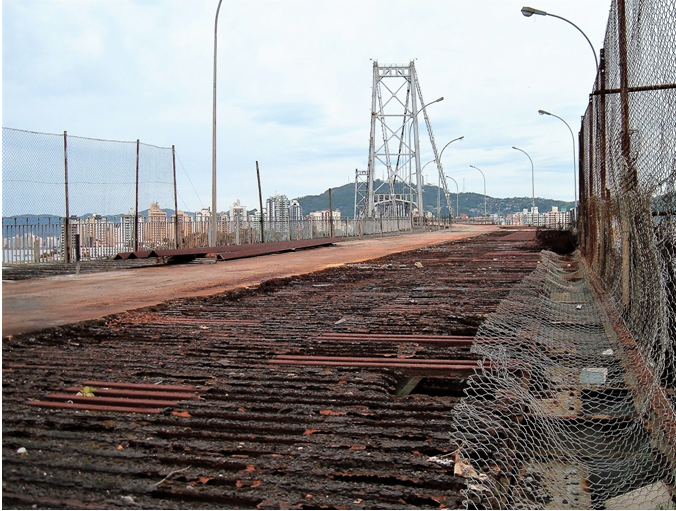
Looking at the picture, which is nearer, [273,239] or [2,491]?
[2,491]

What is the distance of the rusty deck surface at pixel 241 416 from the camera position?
95.7 inches

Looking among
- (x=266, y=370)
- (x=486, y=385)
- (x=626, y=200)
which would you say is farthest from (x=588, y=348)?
(x=266, y=370)

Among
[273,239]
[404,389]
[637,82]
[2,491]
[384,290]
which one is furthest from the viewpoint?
[273,239]

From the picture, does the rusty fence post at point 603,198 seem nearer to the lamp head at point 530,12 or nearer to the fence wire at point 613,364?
the fence wire at point 613,364

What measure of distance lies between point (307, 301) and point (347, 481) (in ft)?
18.6

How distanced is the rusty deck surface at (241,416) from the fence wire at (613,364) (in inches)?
10.5

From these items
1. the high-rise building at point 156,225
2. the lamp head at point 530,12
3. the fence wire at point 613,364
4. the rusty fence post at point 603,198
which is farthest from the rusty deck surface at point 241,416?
the lamp head at point 530,12

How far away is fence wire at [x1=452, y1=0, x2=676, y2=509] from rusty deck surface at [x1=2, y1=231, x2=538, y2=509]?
Answer: 0.27 meters

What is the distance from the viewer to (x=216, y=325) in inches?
246

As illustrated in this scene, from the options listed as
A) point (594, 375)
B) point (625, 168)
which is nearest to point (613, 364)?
point (594, 375)

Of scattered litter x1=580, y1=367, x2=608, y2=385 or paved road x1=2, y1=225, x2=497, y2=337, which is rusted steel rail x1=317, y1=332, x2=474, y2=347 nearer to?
scattered litter x1=580, y1=367, x2=608, y2=385

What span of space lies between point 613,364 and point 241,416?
304cm

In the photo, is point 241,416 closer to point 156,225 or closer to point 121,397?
point 121,397

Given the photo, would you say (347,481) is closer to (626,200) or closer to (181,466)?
(181,466)
